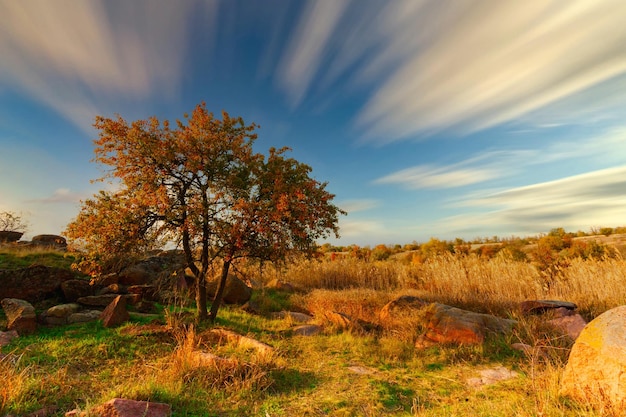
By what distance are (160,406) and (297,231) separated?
17.4 feet

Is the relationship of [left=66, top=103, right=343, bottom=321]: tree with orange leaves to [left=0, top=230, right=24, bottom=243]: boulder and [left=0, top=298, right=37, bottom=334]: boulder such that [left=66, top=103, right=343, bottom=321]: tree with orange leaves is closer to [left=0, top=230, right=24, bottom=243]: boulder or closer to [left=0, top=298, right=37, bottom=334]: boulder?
[left=0, top=298, right=37, bottom=334]: boulder

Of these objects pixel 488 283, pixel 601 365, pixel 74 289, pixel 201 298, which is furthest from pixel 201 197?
pixel 488 283

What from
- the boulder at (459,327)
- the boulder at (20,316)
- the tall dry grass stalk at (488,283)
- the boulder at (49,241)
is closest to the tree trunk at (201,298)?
the tall dry grass stalk at (488,283)

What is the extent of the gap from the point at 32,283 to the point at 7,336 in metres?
3.53

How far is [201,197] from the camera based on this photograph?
33.1 feet

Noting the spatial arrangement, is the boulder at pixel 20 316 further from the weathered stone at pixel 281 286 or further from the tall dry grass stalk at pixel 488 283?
the weathered stone at pixel 281 286

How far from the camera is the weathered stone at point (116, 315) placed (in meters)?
10.2

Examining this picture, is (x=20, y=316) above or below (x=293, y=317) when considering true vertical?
above

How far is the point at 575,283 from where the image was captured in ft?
44.9

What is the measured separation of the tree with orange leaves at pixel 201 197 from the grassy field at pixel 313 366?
2.57 m

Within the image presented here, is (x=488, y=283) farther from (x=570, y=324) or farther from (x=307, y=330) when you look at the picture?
A: (x=307, y=330)

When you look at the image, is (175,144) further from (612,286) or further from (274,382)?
(612,286)

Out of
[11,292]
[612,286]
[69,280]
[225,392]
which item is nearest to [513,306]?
[612,286]

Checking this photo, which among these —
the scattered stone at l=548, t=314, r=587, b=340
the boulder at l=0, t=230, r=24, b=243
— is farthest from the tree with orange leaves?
the boulder at l=0, t=230, r=24, b=243
